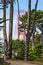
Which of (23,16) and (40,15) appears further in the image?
(23,16)

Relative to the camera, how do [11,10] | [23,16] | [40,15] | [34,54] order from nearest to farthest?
[11,10] < [34,54] < [40,15] < [23,16]

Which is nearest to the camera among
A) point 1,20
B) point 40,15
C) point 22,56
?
point 1,20

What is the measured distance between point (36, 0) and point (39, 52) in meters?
3.12

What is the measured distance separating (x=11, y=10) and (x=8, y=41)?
147 centimetres

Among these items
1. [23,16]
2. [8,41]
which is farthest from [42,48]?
[23,16]

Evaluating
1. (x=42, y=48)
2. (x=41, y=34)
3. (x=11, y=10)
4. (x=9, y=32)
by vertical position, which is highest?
(x=11, y=10)

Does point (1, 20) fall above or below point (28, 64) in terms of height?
above

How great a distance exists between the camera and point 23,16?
31219 mm

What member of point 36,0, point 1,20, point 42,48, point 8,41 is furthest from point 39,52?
point 1,20

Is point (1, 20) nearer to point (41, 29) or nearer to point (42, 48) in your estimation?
point (42, 48)

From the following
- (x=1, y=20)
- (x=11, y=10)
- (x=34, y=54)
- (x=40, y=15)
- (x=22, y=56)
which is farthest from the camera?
(x=40, y=15)

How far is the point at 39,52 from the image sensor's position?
474 inches

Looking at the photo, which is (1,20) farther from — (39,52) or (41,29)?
(41,29)

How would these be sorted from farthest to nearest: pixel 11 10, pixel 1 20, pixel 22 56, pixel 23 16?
1. pixel 23 16
2. pixel 22 56
3. pixel 11 10
4. pixel 1 20
